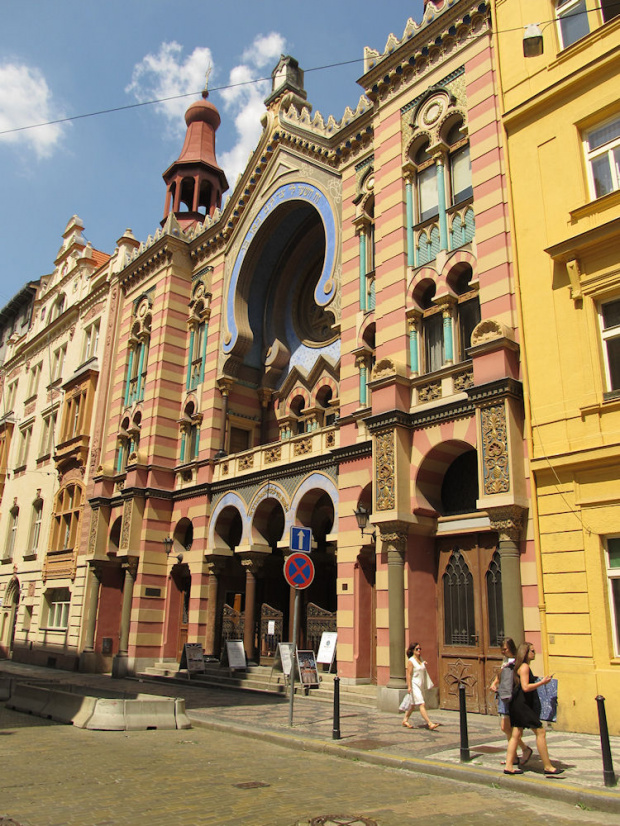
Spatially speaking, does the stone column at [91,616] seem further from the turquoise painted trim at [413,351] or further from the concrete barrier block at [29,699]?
the turquoise painted trim at [413,351]

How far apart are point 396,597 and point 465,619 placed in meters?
1.57

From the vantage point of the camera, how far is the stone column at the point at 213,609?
22766mm

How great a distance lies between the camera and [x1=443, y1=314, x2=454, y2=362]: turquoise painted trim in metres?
16.0

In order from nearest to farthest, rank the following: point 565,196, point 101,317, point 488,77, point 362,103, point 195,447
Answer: point 565,196 → point 488,77 → point 362,103 → point 195,447 → point 101,317

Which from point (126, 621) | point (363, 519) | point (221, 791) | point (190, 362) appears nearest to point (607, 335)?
point (363, 519)

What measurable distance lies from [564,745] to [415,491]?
630 centimetres

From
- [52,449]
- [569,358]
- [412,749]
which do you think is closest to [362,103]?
[569,358]

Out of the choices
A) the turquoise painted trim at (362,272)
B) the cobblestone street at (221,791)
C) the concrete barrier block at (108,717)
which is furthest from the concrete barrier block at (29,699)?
the turquoise painted trim at (362,272)

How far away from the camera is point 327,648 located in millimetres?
18812

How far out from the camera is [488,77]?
1673cm

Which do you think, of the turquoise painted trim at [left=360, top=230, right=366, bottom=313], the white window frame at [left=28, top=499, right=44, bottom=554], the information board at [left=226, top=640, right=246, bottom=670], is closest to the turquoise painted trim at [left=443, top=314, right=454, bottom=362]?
the turquoise painted trim at [left=360, top=230, right=366, bottom=313]

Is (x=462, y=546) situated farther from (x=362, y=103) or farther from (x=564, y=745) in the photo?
(x=362, y=103)

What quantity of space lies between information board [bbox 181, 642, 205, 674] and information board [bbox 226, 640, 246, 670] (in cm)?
118

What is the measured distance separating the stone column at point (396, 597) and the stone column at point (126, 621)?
43.0 feet
